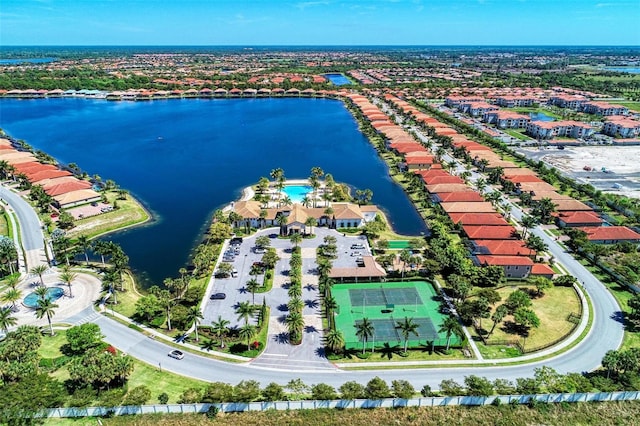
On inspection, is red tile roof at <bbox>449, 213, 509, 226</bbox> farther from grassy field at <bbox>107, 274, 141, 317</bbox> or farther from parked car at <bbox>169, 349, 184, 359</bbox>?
grassy field at <bbox>107, 274, 141, 317</bbox>

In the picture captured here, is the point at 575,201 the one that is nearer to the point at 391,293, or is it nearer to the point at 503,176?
the point at 503,176

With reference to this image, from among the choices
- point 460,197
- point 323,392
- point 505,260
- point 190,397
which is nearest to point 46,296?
point 190,397

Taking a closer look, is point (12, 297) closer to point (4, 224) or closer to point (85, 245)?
point (85, 245)

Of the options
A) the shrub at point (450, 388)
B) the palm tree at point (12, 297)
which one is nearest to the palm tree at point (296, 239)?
the shrub at point (450, 388)

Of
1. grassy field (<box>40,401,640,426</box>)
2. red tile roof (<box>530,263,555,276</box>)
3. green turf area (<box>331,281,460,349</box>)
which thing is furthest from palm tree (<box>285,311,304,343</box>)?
red tile roof (<box>530,263,555,276</box>)

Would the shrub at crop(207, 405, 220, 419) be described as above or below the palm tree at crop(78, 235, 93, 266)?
below

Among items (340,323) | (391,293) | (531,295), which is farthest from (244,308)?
(531,295)
